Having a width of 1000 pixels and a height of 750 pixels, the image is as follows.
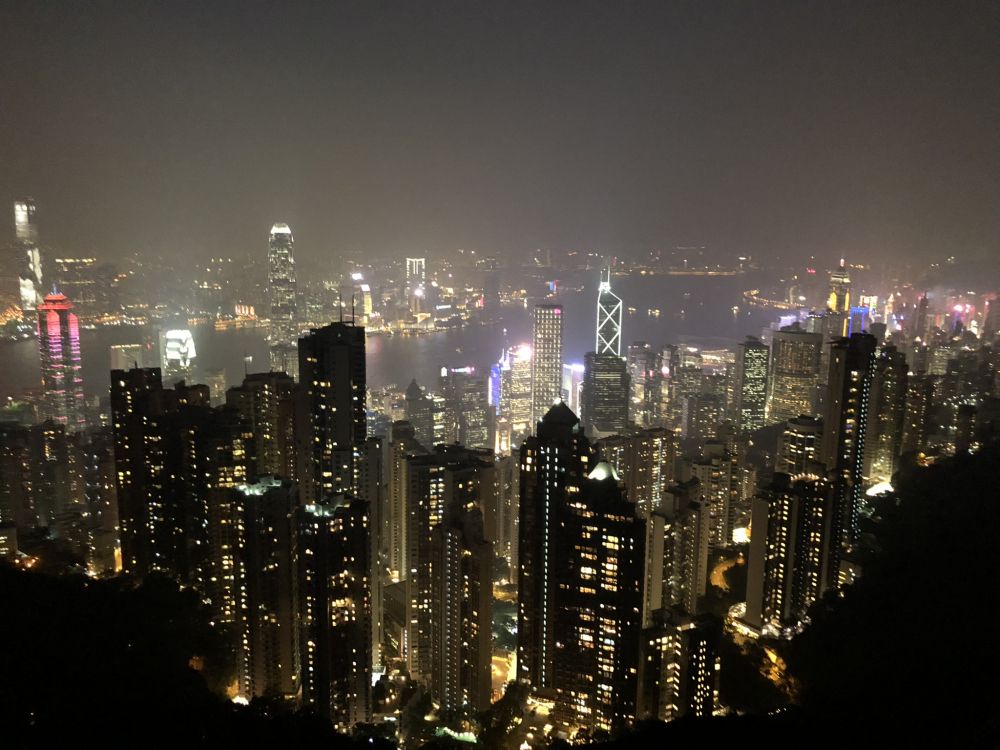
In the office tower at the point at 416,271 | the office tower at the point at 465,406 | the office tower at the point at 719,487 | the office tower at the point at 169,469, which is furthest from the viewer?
the office tower at the point at 416,271

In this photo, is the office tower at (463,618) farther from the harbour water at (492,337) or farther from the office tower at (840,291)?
the office tower at (840,291)

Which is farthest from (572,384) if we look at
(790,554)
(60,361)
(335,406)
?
(60,361)

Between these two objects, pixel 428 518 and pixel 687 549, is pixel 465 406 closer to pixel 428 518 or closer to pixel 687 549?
pixel 428 518

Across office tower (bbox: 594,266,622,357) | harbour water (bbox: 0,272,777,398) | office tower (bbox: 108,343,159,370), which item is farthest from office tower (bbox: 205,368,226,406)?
office tower (bbox: 594,266,622,357)

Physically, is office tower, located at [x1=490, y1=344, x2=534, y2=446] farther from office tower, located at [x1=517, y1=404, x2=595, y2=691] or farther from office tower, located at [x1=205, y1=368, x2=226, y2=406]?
office tower, located at [x1=517, y1=404, x2=595, y2=691]

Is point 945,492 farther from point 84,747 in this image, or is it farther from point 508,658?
point 84,747

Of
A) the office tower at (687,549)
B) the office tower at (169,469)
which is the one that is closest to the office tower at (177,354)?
the office tower at (169,469)
